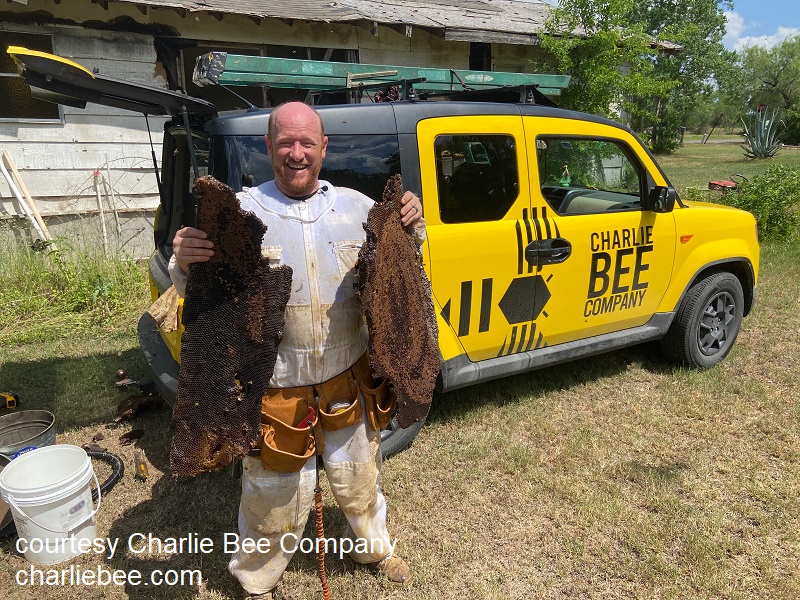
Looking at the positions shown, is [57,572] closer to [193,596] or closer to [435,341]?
[193,596]

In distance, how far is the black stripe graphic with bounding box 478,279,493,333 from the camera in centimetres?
330

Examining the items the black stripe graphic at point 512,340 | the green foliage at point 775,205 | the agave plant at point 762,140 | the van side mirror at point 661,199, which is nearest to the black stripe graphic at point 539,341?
the black stripe graphic at point 512,340

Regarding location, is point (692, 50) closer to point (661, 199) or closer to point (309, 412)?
point (661, 199)

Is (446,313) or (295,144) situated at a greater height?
(295,144)

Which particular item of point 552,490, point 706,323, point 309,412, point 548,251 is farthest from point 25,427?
point 706,323

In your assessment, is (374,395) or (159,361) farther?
(159,361)

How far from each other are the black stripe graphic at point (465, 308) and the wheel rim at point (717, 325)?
2.20 metres

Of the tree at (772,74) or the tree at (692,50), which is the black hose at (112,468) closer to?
the tree at (692,50)

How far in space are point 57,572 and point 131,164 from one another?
19.5ft

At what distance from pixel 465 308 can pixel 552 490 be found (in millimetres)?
1106

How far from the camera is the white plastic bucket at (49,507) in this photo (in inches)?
100

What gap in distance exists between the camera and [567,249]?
140 inches

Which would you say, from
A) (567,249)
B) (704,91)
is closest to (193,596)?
(567,249)

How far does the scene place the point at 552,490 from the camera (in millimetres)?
3076
